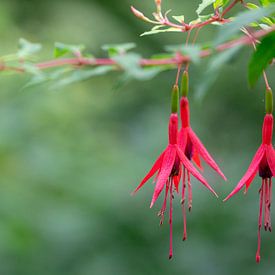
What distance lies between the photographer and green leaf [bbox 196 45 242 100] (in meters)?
0.79

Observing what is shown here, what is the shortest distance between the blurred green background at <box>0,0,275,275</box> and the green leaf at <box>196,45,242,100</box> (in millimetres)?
2036

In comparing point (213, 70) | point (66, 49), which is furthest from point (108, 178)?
point (213, 70)

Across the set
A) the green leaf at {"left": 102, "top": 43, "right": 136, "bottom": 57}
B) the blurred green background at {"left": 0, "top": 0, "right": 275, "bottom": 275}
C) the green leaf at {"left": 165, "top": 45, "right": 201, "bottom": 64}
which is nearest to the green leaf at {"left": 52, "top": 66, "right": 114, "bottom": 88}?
the green leaf at {"left": 102, "top": 43, "right": 136, "bottom": 57}

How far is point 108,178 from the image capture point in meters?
3.15

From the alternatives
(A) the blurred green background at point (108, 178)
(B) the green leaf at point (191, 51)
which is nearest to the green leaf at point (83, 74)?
(B) the green leaf at point (191, 51)

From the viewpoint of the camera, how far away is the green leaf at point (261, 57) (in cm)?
90

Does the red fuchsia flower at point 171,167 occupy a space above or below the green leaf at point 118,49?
below

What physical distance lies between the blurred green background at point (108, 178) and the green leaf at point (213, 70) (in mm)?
2036

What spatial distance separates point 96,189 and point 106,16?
4.30ft

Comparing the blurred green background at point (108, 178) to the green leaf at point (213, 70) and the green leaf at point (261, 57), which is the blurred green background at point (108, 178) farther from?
the green leaf at point (213, 70)

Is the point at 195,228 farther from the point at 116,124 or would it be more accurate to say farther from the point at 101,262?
the point at 116,124

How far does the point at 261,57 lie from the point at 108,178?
226cm

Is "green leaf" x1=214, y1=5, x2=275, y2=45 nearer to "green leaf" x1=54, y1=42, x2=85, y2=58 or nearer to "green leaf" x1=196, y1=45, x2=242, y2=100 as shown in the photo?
"green leaf" x1=196, y1=45, x2=242, y2=100

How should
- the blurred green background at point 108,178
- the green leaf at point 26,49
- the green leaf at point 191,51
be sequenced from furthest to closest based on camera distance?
the blurred green background at point 108,178 → the green leaf at point 26,49 → the green leaf at point 191,51
